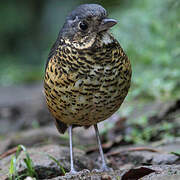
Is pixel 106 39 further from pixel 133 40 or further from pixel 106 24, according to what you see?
pixel 133 40

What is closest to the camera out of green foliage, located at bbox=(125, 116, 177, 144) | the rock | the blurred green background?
the rock

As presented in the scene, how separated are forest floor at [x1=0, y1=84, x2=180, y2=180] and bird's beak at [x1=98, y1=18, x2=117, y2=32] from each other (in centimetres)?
126

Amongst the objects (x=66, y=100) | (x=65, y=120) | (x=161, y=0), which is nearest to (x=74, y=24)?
(x=66, y=100)

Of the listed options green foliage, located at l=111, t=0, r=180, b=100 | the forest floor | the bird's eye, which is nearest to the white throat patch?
the bird's eye

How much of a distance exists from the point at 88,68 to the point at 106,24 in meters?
0.42

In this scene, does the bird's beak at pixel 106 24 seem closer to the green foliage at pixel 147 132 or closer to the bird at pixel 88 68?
the bird at pixel 88 68

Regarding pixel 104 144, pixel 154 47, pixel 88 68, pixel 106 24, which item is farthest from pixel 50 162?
pixel 154 47

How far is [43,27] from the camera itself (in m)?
15.2

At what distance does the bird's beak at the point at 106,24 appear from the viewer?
156 inches

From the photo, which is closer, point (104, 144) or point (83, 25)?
point (83, 25)

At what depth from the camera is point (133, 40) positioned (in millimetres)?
8680

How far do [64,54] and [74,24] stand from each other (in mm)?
297

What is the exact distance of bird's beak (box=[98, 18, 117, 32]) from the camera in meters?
3.96

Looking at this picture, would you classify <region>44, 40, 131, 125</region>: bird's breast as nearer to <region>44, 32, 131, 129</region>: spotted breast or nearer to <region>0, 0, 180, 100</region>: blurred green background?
<region>44, 32, 131, 129</region>: spotted breast
